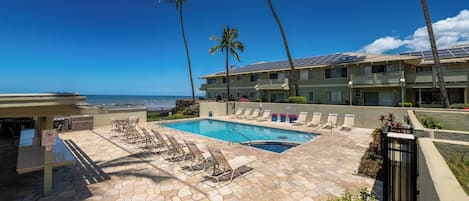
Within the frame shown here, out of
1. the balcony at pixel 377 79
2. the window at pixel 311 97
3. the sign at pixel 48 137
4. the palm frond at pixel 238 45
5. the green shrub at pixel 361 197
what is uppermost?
the palm frond at pixel 238 45

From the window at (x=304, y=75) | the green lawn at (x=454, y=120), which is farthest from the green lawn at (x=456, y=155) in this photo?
the window at (x=304, y=75)

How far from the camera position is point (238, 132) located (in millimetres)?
14039

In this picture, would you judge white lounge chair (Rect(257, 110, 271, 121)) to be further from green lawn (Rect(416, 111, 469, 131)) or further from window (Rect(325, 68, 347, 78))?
green lawn (Rect(416, 111, 469, 131))

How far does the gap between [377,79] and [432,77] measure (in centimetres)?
390

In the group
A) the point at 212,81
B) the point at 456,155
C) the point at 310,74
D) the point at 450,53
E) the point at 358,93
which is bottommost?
the point at 456,155

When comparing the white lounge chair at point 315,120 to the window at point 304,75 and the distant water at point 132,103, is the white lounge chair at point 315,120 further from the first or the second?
the distant water at point 132,103

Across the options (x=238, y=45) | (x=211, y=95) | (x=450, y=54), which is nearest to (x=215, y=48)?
(x=238, y=45)

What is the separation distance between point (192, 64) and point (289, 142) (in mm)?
20197

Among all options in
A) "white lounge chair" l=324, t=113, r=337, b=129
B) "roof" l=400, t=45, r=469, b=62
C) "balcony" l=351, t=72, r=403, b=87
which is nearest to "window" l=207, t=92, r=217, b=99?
"balcony" l=351, t=72, r=403, b=87

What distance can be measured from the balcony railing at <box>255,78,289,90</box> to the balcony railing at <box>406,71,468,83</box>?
38.0ft

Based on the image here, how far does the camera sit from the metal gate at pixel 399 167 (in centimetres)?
335

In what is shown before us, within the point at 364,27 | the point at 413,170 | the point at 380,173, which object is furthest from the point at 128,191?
the point at 364,27

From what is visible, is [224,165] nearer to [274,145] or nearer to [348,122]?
[274,145]

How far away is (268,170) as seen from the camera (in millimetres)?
6273
